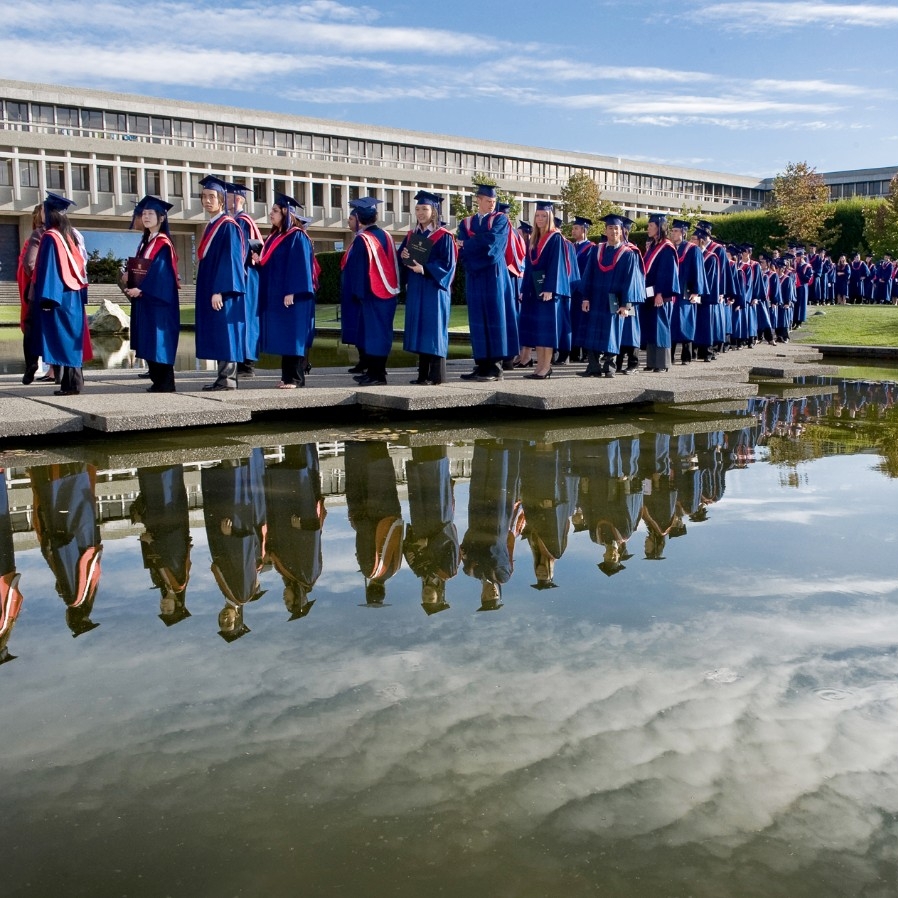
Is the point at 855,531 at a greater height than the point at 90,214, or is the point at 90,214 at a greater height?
the point at 90,214

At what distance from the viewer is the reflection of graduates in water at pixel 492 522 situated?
431cm

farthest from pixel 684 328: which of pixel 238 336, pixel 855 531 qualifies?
pixel 855 531

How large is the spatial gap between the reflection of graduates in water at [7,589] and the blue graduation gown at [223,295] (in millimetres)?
4839

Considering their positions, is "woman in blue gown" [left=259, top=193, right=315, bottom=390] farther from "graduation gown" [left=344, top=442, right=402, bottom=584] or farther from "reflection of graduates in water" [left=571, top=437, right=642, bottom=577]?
"reflection of graduates in water" [left=571, top=437, right=642, bottom=577]

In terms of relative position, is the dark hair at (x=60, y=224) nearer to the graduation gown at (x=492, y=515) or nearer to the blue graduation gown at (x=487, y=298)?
the blue graduation gown at (x=487, y=298)

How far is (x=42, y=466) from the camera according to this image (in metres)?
6.66

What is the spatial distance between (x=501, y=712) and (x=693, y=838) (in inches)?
29.2

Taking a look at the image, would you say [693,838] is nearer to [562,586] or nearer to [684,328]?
[562,586]

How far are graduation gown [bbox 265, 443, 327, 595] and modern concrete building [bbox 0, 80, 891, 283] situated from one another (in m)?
43.1

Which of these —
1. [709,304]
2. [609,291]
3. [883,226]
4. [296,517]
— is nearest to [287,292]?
[609,291]

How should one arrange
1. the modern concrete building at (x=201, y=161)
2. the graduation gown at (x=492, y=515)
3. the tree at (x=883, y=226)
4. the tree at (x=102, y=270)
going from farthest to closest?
the modern concrete building at (x=201, y=161) → the tree at (x=102, y=270) → the tree at (x=883, y=226) → the graduation gown at (x=492, y=515)

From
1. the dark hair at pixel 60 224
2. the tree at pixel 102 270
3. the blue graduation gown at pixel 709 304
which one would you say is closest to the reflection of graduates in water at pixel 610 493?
the dark hair at pixel 60 224

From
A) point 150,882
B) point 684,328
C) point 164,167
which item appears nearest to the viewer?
point 150,882

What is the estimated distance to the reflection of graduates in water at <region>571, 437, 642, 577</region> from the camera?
489cm
